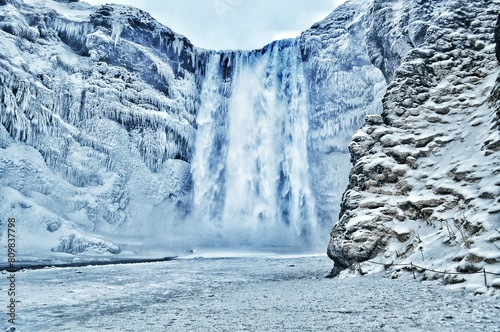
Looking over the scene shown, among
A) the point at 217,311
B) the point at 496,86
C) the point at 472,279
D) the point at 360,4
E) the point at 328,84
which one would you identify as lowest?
the point at 217,311

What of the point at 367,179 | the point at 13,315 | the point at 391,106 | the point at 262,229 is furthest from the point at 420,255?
the point at 262,229

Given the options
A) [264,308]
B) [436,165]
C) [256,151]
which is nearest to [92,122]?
[256,151]

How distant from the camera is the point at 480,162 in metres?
8.84

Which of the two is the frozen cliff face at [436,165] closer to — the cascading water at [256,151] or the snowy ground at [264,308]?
the snowy ground at [264,308]

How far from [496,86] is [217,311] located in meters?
9.08

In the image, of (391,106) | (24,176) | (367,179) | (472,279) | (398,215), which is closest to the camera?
(472,279)

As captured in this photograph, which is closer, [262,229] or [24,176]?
[24,176]

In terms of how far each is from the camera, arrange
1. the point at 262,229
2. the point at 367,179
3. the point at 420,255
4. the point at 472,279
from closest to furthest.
Result: the point at 472,279, the point at 420,255, the point at 367,179, the point at 262,229

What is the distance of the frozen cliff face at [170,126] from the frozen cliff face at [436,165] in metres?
17.9

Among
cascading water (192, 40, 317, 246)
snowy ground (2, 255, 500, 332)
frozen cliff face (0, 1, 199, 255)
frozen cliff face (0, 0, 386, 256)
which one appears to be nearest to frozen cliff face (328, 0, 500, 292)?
snowy ground (2, 255, 500, 332)

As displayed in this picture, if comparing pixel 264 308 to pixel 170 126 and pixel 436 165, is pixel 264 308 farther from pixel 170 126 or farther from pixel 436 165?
pixel 170 126

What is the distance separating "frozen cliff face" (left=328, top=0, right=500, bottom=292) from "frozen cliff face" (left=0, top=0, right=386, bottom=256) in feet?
58.8

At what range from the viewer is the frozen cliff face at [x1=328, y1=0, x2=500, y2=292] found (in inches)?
299

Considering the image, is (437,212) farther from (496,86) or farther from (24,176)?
(24,176)
